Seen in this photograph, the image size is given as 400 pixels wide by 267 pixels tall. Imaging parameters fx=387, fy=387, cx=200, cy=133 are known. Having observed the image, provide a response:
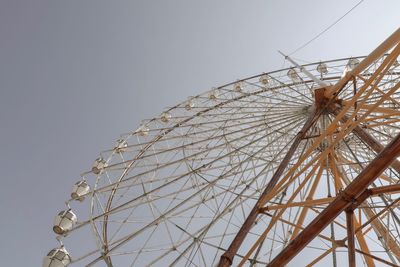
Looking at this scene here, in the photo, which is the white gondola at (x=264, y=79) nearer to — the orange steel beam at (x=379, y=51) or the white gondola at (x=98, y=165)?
the white gondola at (x=98, y=165)

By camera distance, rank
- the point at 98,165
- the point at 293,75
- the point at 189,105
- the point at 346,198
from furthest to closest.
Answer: the point at 189,105
the point at 293,75
the point at 98,165
the point at 346,198

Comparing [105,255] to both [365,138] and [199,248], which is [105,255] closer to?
[199,248]

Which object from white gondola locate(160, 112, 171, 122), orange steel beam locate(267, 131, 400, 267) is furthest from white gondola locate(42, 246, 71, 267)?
white gondola locate(160, 112, 171, 122)

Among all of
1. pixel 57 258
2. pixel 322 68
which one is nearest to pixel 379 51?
pixel 57 258

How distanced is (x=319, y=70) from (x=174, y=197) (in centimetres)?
1087

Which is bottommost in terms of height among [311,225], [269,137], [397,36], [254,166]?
[311,225]

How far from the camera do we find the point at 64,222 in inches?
491

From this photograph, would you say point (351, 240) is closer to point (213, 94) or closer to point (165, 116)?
point (213, 94)

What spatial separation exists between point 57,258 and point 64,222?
4.93 ft

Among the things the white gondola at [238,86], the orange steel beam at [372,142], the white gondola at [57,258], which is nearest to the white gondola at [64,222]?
the white gondola at [57,258]

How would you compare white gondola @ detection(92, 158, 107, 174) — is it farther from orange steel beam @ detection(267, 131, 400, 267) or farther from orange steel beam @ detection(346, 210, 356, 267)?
orange steel beam @ detection(346, 210, 356, 267)

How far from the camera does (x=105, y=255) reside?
10.6m

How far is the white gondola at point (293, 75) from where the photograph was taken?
18.6 metres

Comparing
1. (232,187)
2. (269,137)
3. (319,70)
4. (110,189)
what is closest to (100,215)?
→ (110,189)
